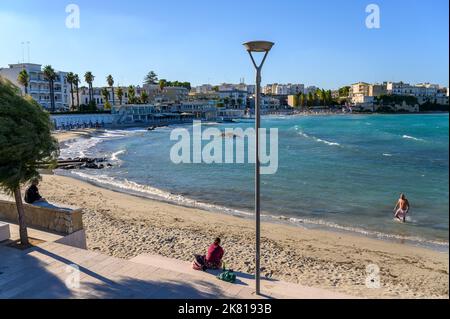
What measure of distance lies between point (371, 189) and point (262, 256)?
14.5 m

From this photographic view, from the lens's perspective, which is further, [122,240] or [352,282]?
[122,240]

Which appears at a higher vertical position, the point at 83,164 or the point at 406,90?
the point at 406,90

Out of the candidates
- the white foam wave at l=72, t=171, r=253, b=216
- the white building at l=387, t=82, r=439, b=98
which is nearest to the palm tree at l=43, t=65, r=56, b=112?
the white foam wave at l=72, t=171, r=253, b=216

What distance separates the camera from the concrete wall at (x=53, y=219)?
10.0m

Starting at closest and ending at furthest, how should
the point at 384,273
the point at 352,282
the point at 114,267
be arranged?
the point at 114,267
the point at 352,282
the point at 384,273

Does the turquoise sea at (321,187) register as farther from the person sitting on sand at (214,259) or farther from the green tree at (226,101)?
the green tree at (226,101)

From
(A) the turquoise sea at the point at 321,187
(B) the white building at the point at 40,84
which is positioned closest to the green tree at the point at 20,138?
(A) the turquoise sea at the point at 321,187

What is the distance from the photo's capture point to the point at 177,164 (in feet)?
121

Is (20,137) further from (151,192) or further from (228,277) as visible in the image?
(151,192)

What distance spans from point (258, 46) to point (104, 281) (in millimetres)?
5197

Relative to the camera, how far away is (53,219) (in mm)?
10359

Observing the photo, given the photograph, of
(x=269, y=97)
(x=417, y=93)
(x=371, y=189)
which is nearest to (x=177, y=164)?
(x=371, y=189)

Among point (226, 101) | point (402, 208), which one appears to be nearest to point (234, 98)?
point (226, 101)

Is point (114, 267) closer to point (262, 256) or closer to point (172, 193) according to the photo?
point (262, 256)
